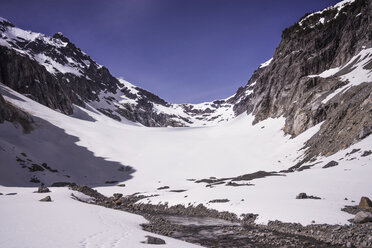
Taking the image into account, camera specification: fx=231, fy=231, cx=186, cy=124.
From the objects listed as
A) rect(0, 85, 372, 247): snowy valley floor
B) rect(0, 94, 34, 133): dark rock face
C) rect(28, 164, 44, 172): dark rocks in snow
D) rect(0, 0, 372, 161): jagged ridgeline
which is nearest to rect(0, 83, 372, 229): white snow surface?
rect(0, 85, 372, 247): snowy valley floor

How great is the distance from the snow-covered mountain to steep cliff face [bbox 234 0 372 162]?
334 mm

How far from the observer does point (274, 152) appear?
60.7 m

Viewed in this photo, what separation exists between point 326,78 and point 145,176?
60.3 meters

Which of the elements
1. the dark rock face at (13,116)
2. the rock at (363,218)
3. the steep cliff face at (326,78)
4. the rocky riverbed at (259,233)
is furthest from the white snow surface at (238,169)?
the dark rock face at (13,116)

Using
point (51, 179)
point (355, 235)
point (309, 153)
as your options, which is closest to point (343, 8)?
point (309, 153)

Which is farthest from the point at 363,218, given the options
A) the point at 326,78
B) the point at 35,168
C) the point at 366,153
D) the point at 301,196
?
the point at 326,78

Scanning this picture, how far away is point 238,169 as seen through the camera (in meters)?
57.6

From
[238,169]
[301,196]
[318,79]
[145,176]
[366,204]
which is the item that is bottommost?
[366,204]

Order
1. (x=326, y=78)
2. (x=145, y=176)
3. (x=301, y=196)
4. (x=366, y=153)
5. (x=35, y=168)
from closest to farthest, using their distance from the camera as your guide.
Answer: (x=301, y=196) < (x=366, y=153) < (x=35, y=168) < (x=145, y=176) < (x=326, y=78)

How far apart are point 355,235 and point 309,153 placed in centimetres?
3498

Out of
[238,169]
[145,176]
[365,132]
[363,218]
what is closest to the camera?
[363,218]

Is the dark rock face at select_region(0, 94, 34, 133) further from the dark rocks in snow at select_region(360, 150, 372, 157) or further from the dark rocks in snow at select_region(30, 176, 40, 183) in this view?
the dark rocks in snow at select_region(360, 150, 372, 157)

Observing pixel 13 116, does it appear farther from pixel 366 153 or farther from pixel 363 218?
pixel 366 153

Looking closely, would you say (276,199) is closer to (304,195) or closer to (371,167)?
(304,195)
